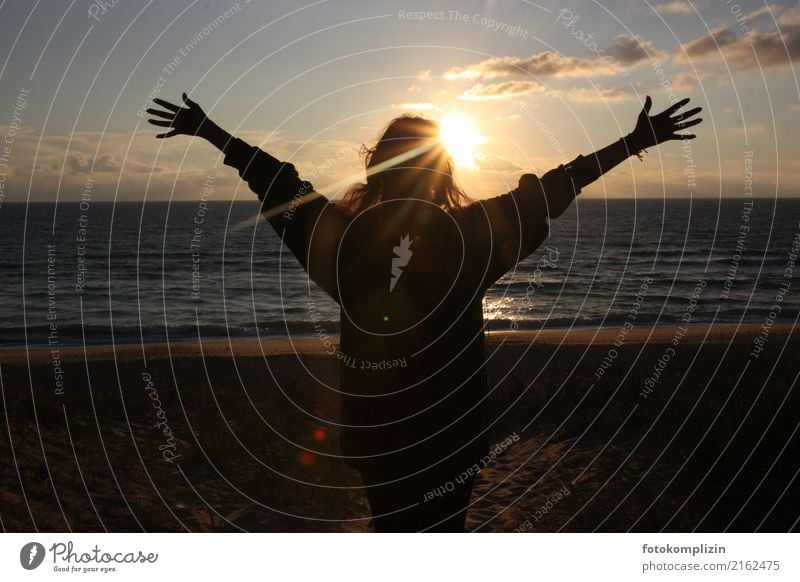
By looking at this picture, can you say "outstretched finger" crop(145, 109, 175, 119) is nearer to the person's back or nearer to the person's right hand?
the person's right hand

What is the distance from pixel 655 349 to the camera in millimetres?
20219

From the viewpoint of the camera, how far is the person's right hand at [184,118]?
3.58m

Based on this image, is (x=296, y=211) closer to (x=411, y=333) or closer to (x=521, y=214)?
(x=411, y=333)

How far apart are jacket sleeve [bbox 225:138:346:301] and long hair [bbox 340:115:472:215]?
0.15m

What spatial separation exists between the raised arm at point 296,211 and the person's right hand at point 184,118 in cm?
32

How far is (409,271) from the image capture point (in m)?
3.31

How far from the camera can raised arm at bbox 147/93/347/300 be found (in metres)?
3.21

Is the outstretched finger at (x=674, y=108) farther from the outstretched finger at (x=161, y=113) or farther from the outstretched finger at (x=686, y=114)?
the outstretched finger at (x=161, y=113)

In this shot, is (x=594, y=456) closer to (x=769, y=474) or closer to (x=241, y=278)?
(x=769, y=474)

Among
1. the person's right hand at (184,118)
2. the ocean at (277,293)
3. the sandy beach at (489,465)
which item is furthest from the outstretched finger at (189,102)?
the ocean at (277,293)

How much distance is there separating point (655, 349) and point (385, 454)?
714 inches

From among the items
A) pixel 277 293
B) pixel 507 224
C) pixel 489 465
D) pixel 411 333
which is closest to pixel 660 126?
pixel 507 224

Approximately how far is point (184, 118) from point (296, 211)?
87 centimetres
